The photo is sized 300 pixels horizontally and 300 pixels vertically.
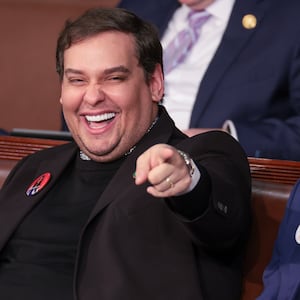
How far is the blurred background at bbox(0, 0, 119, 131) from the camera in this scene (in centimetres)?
239

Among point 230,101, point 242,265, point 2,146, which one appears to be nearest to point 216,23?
point 230,101

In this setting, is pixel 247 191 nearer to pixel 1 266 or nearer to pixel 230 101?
pixel 1 266

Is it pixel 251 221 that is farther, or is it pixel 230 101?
pixel 230 101

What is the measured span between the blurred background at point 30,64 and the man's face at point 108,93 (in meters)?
0.82

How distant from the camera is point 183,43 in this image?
225 centimetres

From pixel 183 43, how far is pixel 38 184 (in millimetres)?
765

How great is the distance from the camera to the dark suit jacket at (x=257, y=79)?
76.5 inches

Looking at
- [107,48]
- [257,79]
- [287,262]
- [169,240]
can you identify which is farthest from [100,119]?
[257,79]

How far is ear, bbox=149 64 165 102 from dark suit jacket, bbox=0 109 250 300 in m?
0.14

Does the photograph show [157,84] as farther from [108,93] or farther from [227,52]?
[227,52]

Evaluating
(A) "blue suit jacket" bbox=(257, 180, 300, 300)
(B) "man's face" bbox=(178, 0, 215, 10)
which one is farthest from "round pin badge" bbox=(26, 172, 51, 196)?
(B) "man's face" bbox=(178, 0, 215, 10)

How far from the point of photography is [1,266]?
1558 mm

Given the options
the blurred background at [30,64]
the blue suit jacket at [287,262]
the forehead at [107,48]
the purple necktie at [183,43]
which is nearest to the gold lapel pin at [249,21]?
the purple necktie at [183,43]

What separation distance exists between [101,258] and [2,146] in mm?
448
